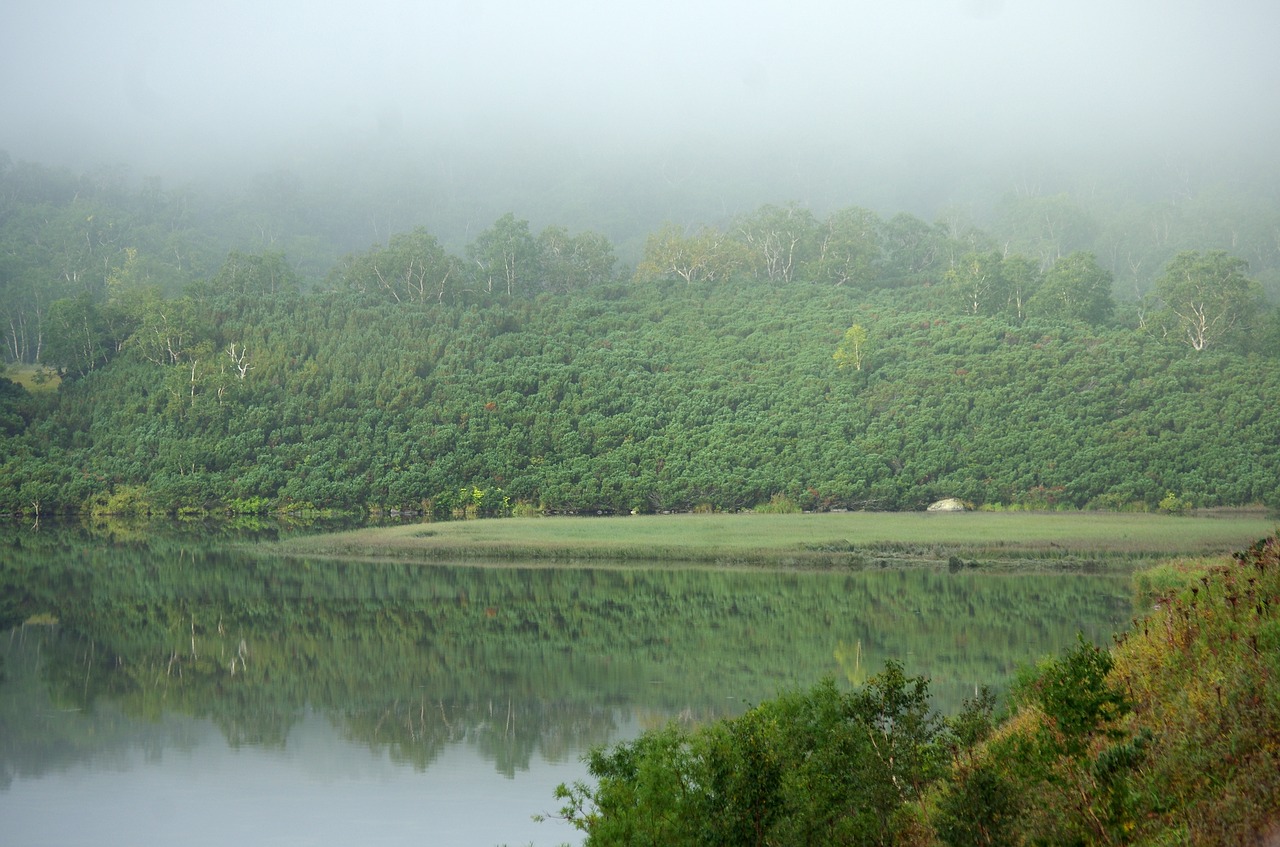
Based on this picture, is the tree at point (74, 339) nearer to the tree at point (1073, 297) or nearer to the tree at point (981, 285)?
the tree at point (981, 285)

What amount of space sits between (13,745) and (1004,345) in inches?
2817

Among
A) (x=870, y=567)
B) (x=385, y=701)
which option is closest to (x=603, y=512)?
(x=870, y=567)

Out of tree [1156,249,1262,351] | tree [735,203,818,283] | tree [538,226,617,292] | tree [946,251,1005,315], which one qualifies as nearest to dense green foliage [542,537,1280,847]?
tree [1156,249,1262,351]

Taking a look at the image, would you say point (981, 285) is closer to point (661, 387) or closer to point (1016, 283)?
point (1016, 283)

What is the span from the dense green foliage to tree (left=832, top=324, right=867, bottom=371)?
6841 cm

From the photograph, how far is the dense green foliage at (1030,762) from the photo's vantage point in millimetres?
8578

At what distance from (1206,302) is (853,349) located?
81.9 feet

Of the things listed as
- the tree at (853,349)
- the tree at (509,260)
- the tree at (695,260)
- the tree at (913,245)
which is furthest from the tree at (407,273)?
the tree at (913,245)

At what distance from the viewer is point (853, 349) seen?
272 feet

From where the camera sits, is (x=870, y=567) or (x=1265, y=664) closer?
(x=1265, y=664)

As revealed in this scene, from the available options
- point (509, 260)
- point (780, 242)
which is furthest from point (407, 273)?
point (780, 242)

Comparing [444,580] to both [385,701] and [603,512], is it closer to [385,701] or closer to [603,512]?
[385,701]

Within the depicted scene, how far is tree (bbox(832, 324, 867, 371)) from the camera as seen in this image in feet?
269

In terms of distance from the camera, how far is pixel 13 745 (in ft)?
65.0
